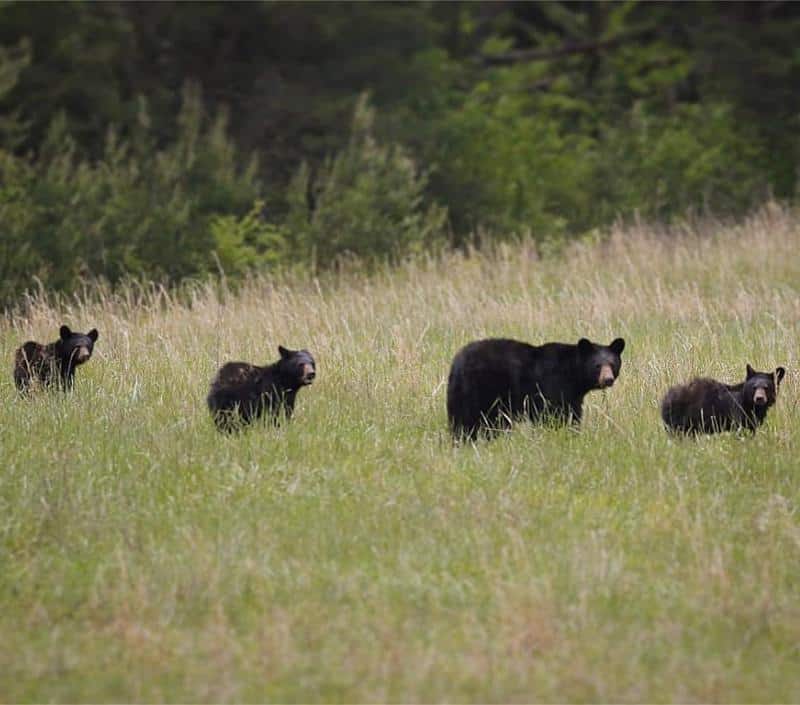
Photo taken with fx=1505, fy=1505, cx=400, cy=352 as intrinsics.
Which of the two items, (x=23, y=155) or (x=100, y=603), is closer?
(x=100, y=603)

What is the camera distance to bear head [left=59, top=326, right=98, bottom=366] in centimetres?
1007

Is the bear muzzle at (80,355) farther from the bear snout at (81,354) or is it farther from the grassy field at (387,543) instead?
the grassy field at (387,543)

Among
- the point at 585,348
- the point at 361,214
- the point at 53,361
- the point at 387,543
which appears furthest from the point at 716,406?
the point at 361,214

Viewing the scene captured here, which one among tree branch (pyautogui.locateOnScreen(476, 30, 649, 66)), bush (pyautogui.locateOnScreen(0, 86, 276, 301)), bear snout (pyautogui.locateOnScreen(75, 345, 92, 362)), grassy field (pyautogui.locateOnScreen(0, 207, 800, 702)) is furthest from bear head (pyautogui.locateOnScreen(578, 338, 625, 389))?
tree branch (pyautogui.locateOnScreen(476, 30, 649, 66))

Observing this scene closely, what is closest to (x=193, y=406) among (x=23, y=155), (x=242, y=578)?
(x=242, y=578)

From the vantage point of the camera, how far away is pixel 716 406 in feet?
28.7

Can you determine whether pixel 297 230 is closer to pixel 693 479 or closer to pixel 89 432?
pixel 89 432

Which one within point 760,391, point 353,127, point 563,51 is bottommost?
point 760,391

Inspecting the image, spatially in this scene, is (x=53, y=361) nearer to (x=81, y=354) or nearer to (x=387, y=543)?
(x=81, y=354)

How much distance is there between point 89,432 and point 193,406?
0.83 m

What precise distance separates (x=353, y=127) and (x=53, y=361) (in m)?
13.5

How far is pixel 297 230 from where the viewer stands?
64.9 ft

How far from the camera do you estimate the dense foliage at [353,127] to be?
18.8 metres

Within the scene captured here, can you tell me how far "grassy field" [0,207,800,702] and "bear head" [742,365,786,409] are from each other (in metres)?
0.20
